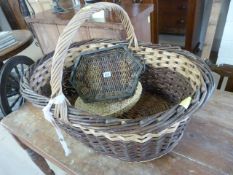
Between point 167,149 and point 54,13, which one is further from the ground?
point 54,13

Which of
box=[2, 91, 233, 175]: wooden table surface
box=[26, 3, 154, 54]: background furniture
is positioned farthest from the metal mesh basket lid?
box=[26, 3, 154, 54]: background furniture

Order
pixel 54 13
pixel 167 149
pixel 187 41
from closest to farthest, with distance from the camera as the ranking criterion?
1. pixel 167 149
2. pixel 54 13
3. pixel 187 41

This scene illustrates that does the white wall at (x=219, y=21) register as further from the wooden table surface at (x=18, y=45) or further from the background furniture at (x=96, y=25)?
the wooden table surface at (x=18, y=45)

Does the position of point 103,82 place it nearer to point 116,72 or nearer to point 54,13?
point 116,72

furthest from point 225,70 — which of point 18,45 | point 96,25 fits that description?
point 18,45

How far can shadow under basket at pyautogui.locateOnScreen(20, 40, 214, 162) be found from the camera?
38 centimetres

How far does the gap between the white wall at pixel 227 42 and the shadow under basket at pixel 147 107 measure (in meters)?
1.06

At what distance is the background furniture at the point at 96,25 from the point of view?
3.67ft

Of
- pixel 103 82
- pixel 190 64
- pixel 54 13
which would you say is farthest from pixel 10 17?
pixel 190 64

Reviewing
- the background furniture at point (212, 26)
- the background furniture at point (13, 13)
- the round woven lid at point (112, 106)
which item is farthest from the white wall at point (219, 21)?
the background furniture at point (13, 13)

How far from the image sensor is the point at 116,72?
0.72m

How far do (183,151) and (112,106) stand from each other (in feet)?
0.84

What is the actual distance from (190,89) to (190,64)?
7 cm

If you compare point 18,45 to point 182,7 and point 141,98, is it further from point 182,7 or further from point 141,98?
point 182,7
